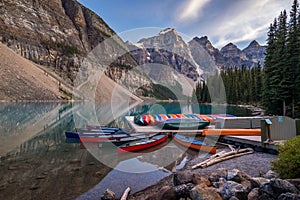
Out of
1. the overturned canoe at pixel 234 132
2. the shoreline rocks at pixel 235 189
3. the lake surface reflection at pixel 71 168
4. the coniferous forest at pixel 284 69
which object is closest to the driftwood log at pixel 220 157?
the lake surface reflection at pixel 71 168

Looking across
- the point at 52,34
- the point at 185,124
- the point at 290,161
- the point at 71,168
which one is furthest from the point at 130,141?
the point at 52,34

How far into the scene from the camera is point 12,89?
72.6m

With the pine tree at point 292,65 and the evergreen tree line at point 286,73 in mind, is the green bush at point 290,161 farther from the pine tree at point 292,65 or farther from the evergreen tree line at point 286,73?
the pine tree at point 292,65

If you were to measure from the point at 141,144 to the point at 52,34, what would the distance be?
153 meters

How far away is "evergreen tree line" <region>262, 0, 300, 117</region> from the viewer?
26.7m

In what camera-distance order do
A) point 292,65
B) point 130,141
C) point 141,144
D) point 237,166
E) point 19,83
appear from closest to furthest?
point 237,166
point 141,144
point 130,141
point 292,65
point 19,83

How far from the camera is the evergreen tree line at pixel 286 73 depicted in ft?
87.5

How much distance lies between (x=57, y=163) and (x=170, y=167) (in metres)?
6.97

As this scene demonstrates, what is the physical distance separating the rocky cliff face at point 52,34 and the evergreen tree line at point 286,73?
113 metres

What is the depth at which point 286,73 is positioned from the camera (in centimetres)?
2741

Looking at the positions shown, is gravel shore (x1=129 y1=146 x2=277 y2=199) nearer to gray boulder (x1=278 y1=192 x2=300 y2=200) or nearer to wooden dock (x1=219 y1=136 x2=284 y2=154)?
wooden dock (x1=219 y1=136 x2=284 y2=154)

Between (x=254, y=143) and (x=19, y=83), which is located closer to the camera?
(x=254, y=143)

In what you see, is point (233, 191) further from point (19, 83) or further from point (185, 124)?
point (19, 83)

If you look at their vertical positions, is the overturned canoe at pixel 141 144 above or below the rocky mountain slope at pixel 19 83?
below
